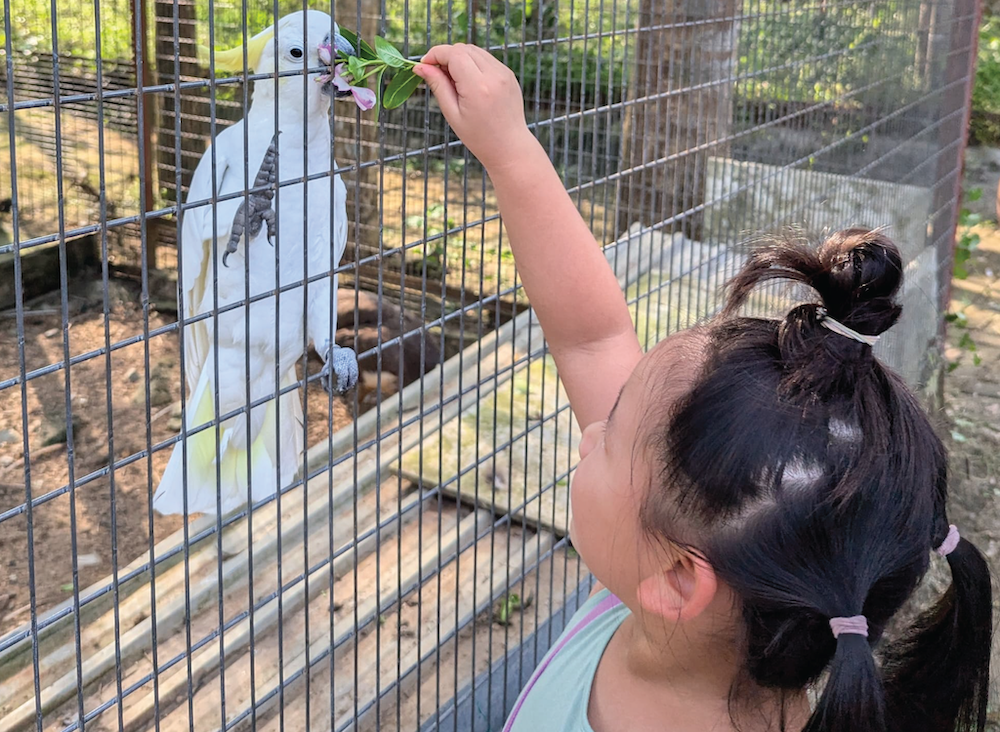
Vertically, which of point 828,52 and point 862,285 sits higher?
point 828,52

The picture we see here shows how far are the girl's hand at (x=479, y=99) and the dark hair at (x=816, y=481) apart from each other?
310 millimetres

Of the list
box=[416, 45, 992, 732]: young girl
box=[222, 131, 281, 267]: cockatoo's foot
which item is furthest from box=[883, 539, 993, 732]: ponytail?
box=[222, 131, 281, 267]: cockatoo's foot

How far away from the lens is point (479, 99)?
0.94 metres

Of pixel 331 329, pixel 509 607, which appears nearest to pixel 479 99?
pixel 331 329

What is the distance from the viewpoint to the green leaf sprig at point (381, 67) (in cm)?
94

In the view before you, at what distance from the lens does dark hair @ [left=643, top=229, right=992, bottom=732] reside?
2.17 feet

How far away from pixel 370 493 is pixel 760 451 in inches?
57.5

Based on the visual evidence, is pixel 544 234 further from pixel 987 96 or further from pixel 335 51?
pixel 987 96

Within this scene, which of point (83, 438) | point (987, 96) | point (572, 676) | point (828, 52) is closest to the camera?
point (572, 676)

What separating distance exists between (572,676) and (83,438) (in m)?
2.33

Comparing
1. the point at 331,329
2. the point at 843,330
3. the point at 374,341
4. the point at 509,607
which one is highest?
the point at 843,330

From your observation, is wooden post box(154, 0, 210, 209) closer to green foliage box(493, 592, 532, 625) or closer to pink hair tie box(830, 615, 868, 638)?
green foliage box(493, 592, 532, 625)

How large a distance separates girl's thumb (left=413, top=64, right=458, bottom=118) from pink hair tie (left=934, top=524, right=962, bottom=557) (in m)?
0.58

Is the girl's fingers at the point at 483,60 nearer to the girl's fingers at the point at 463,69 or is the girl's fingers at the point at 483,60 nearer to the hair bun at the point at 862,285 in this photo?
the girl's fingers at the point at 463,69
